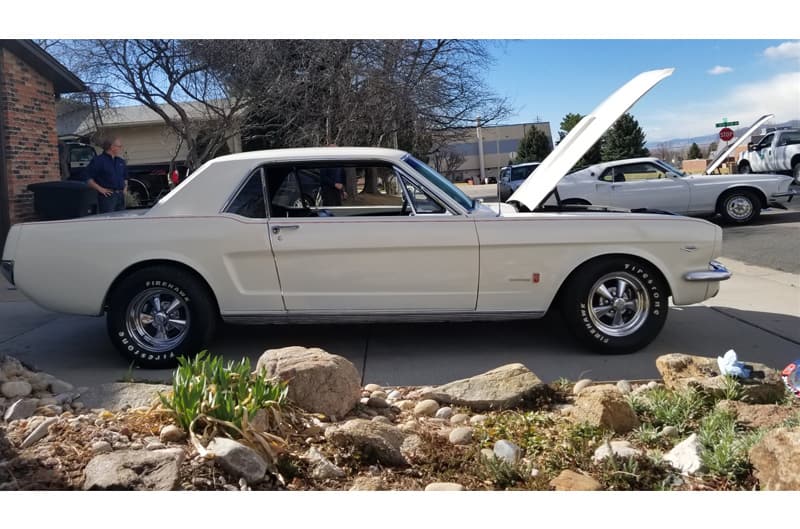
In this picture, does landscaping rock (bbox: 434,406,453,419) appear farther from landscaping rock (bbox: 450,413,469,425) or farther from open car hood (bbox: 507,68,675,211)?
open car hood (bbox: 507,68,675,211)

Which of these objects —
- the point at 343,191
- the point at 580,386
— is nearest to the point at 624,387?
the point at 580,386

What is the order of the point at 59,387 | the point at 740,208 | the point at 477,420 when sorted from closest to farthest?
the point at 477,420
the point at 59,387
the point at 740,208

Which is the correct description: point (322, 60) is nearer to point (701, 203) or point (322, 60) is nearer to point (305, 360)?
point (701, 203)

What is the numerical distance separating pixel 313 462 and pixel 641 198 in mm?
11731

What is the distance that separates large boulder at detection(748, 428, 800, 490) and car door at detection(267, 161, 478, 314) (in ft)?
7.97

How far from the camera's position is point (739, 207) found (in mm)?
13758

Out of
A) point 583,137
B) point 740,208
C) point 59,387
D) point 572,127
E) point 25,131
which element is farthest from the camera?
point 740,208

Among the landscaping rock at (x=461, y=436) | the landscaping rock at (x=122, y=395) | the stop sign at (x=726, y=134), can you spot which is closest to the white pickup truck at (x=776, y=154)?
the stop sign at (x=726, y=134)

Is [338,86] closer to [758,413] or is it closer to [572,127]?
[572,127]

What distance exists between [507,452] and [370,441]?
614 millimetres

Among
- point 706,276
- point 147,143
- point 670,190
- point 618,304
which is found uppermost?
point 147,143

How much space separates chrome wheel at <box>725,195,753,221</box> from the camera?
1372 centimetres

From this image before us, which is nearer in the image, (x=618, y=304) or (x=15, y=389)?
(x=15, y=389)
